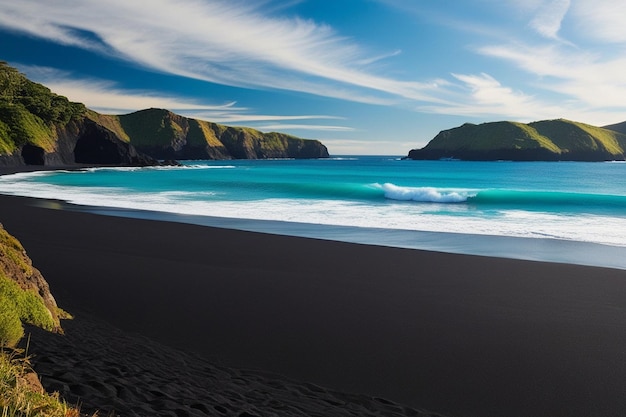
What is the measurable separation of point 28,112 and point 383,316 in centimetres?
9248

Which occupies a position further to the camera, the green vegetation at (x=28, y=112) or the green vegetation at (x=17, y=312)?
the green vegetation at (x=28, y=112)

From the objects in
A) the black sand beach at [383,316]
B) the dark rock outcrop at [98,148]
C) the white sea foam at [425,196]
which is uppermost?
the dark rock outcrop at [98,148]

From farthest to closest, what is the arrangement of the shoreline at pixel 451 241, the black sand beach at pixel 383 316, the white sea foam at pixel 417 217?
the white sea foam at pixel 417 217 < the shoreline at pixel 451 241 < the black sand beach at pixel 383 316

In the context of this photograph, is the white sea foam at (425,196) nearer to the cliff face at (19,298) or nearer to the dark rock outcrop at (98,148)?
the cliff face at (19,298)

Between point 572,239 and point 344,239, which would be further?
point 572,239

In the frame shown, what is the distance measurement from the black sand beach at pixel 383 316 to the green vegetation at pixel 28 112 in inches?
2817

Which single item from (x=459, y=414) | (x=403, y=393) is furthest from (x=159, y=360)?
(x=459, y=414)

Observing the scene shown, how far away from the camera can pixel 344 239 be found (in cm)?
1532

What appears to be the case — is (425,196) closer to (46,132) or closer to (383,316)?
(383,316)

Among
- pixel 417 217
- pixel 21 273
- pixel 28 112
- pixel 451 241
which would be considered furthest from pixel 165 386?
pixel 28 112

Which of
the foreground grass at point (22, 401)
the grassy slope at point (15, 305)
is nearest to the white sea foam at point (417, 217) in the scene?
the grassy slope at point (15, 305)

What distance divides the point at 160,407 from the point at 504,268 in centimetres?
892

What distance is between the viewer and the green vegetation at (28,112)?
74.9 meters

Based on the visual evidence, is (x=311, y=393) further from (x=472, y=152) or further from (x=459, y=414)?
(x=472, y=152)
